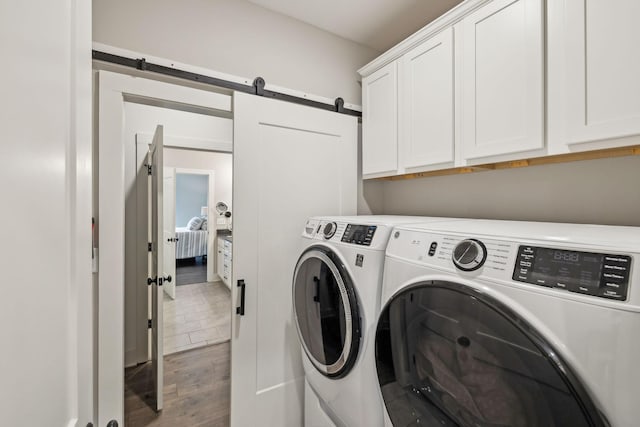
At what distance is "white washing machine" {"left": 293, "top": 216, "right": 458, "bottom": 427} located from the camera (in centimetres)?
105

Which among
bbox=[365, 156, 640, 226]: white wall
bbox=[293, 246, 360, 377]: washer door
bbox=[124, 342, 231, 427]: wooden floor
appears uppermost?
bbox=[365, 156, 640, 226]: white wall

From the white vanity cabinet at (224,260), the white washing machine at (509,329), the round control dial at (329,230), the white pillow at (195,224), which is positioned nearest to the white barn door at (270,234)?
the round control dial at (329,230)

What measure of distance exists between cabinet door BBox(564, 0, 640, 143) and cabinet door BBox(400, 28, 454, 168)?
46cm

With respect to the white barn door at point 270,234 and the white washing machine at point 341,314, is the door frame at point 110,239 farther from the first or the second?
the white washing machine at point 341,314

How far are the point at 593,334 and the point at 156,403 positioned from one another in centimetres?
251

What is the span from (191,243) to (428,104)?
20.0ft

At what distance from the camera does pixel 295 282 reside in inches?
58.9

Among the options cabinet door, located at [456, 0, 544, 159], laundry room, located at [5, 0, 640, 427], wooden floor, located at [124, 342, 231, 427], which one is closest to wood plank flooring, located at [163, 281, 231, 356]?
wooden floor, located at [124, 342, 231, 427]

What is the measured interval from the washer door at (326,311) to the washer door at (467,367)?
0.17 meters

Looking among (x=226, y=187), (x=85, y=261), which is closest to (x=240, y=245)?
(x=85, y=261)

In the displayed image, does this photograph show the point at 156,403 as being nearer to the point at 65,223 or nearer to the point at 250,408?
the point at 250,408

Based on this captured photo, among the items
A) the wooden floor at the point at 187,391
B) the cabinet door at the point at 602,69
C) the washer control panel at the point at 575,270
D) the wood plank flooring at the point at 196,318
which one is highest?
the cabinet door at the point at 602,69

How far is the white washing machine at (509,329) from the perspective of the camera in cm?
51

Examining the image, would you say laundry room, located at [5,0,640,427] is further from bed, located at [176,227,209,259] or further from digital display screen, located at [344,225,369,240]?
bed, located at [176,227,209,259]
